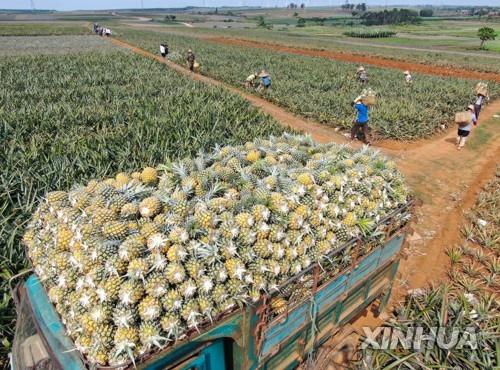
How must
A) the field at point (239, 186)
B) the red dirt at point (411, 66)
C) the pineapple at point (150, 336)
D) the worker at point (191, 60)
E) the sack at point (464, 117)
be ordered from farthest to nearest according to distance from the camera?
the red dirt at point (411, 66), the worker at point (191, 60), the sack at point (464, 117), the field at point (239, 186), the pineapple at point (150, 336)

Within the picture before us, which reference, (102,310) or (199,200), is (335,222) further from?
(102,310)

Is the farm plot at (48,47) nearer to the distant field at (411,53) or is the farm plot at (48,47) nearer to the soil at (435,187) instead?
the distant field at (411,53)

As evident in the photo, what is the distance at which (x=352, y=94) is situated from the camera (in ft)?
65.3

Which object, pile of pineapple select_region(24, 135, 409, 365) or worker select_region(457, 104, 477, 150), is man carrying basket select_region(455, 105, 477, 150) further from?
pile of pineapple select_region(24, 135, 409, 365)

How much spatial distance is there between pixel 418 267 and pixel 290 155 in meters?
4.02

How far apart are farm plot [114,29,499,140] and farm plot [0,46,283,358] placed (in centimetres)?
531

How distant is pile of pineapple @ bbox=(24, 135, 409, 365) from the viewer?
2.77 meters

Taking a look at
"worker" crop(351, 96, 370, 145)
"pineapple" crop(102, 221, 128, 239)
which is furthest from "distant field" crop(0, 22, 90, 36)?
"pineapple" crop(102, 221, 128, 239)

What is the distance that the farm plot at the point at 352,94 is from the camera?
50.9 ft

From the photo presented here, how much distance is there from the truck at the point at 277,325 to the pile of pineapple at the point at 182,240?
0.12 metres

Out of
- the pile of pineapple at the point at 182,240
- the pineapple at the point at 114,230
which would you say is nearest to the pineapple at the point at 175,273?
the pile of pineapple at the point at 182,240

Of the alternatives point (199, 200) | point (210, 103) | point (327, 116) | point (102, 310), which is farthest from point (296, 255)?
point (327, 116)

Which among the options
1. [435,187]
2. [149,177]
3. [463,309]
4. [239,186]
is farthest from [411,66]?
[149,177]

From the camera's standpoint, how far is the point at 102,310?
8.86 feet
